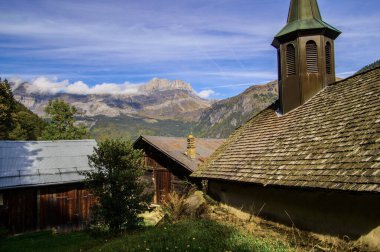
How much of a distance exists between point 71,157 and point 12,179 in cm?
472

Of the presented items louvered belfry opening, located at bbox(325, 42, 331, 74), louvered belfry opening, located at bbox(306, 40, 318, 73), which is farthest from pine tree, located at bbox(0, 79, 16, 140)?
louvered belfry opening, located at bbox(325, 42, 331, 74)

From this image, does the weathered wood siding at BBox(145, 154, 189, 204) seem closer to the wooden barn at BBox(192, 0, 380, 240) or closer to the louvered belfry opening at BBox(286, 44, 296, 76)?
the wooden barn at BBox(192, 0, 380, 240)

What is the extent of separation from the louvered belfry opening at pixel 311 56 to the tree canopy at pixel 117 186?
8.88 metres

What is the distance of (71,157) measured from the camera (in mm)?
23734

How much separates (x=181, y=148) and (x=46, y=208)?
35.5 feet

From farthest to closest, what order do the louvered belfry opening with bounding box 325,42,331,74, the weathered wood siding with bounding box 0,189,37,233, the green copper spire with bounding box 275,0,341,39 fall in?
the weathered wood siding with bounding box 0,189,37,233, the louvered belfry opening with bounding box 325,42,331,74, the green copper spire with bounding box 275,0,341,39

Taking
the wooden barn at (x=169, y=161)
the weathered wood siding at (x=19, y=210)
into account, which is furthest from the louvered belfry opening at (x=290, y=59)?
the weathered wood siding at (x=19, y=210)

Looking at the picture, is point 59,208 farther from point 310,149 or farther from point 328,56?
point 328,56

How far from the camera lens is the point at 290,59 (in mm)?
16062

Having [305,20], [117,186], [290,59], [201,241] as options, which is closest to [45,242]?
[117,186]

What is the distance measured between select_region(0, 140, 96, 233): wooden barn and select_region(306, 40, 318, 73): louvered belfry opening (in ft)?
46.5

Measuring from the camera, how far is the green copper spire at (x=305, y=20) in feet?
50.6

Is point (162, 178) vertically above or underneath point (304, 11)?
underneath

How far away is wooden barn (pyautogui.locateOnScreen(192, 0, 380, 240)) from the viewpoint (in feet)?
27.0
